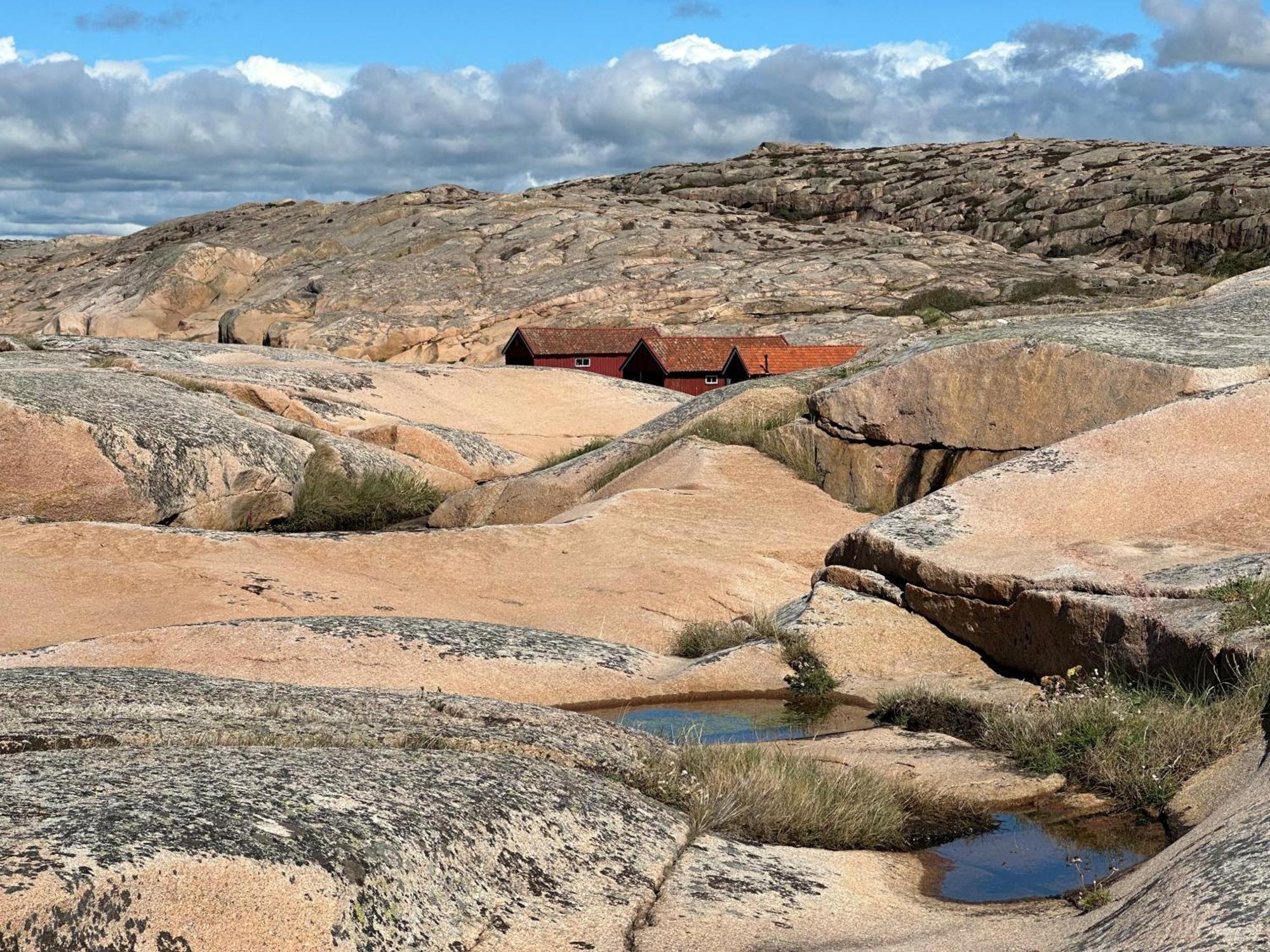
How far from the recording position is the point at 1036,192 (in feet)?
263

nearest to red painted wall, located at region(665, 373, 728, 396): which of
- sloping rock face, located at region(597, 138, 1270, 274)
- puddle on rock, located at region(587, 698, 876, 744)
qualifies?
sloping rock face, located at region(597, 138, 1270, 274)

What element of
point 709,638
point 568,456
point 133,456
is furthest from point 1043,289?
point 709,638

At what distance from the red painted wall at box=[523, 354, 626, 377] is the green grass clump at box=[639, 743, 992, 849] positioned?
39.8 metres

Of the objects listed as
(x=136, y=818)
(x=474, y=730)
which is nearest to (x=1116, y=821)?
(x=474, y=730)

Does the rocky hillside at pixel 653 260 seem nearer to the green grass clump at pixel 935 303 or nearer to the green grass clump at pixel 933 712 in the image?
the green grass clump at pixel 935 303

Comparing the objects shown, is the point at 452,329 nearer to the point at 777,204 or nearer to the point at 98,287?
the point at 98,287

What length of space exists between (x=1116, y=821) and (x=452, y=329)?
159ft

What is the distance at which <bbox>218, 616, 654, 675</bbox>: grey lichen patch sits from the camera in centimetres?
1130

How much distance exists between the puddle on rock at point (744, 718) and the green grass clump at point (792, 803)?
1.91 metres

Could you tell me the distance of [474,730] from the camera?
7.44 metres

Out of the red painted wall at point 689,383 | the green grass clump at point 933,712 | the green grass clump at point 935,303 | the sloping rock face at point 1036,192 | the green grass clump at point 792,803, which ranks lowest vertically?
the red painted wall at point 689,383

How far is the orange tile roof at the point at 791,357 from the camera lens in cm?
4022

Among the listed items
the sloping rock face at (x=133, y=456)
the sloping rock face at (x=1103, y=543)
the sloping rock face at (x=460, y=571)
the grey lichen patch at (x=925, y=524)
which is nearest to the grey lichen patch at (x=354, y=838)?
the sloping rock face at (x=1103, y=543)

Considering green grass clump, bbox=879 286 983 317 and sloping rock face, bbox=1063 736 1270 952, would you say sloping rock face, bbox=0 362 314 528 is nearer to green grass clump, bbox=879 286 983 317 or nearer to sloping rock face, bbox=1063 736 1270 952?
sloping rock face, bbox=1063 736 1270 952
